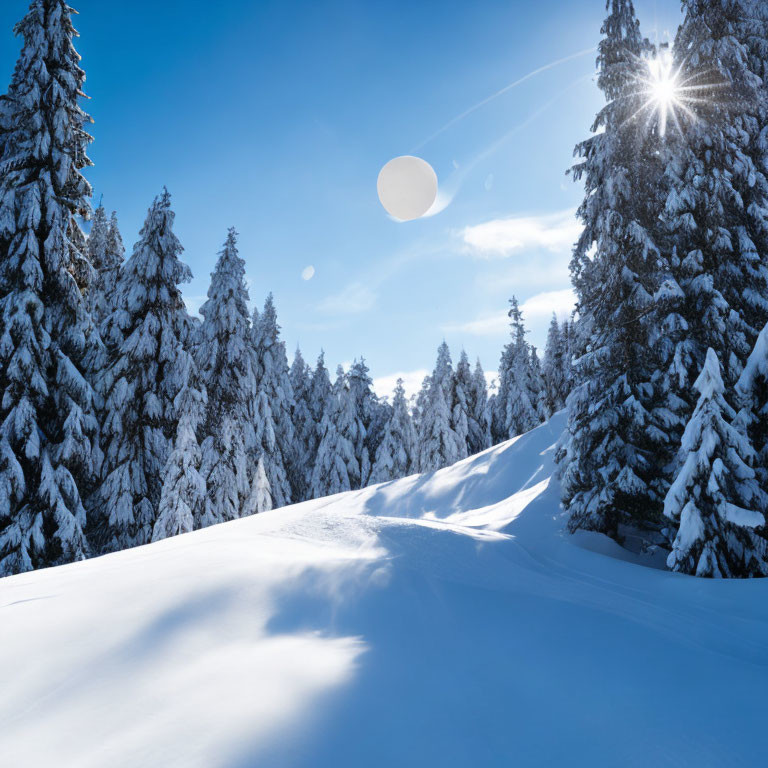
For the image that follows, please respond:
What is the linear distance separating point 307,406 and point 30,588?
36.6 metres

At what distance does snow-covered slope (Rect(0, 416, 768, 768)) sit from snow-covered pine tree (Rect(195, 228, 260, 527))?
47.0ft

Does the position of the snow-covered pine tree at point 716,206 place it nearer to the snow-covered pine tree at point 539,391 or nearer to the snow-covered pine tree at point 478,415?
the snow-covered pine tree at point 539,391

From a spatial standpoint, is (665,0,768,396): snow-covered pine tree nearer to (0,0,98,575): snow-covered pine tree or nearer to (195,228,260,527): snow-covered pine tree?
(0,0,98,575): snow-covered pine tree

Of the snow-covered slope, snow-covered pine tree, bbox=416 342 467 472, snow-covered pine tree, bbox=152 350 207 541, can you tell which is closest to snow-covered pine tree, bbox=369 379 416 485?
snow-covered pine tree, bbox=416 342 467 472

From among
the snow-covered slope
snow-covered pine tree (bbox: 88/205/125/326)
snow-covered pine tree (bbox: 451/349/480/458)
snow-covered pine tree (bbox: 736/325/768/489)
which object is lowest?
the snow-covered slope

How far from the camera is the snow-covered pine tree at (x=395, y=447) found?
34.8 metres

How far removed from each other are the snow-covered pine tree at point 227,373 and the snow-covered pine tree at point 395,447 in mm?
14934

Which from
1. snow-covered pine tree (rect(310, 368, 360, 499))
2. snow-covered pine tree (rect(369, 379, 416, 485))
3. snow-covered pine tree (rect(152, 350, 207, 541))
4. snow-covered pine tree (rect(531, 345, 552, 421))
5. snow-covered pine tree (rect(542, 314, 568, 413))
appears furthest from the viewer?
snow-covered pine tree (rect(531, 345, 552, 421))

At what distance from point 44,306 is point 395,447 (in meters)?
26.2

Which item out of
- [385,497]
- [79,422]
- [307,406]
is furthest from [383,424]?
[79,422]

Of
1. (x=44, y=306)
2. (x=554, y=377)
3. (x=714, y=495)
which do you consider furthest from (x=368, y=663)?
(x=554, y=377)

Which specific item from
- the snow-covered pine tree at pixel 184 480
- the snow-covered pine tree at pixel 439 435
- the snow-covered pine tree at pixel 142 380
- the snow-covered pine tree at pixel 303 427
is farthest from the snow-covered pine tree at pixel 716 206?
the snow-covered pine tree at pixel 303 427

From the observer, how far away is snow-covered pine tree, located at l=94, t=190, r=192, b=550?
49.5 ft

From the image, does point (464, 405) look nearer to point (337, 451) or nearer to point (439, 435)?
point (439, 435)
